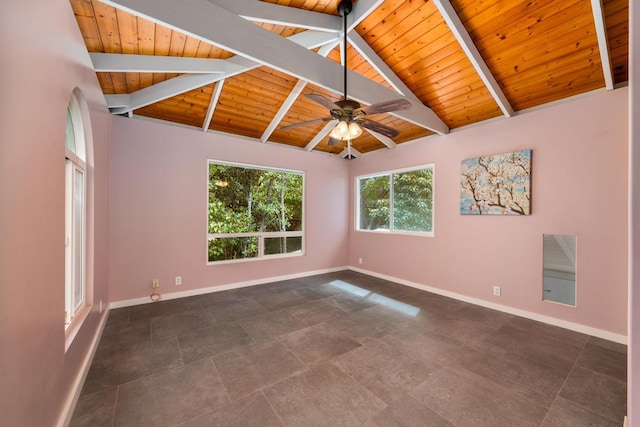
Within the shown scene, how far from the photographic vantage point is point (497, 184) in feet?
12.2

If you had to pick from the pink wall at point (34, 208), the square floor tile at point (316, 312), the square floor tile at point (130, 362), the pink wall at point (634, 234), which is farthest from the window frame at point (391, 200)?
the pink wall at point (34, 208)

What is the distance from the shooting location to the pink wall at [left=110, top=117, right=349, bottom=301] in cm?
369

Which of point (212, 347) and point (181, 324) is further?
point (181, 324)

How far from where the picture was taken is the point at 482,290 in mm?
3887

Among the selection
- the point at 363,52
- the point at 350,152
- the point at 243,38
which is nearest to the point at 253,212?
the point at 350,152

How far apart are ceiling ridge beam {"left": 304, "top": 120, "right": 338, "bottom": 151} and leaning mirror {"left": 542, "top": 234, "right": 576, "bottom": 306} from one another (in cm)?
365

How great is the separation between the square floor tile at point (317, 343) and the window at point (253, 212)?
2.29 m

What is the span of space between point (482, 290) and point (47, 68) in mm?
5114

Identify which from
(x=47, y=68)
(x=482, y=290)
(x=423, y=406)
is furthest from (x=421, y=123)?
(x=47, y=68)

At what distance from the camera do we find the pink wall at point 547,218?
285cm

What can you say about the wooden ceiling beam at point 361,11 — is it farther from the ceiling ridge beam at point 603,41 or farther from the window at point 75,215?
the window at point 75,215

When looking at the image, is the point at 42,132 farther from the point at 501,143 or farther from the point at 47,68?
the point at 501,143

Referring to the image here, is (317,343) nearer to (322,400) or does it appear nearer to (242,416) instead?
(322,400)

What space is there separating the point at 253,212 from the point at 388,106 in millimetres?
3313
